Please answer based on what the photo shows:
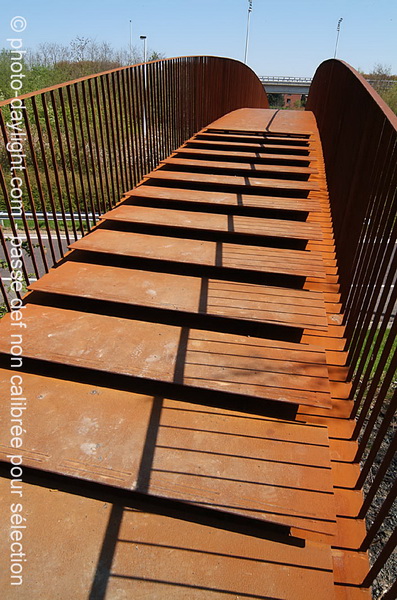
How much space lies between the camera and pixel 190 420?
80.2 inches

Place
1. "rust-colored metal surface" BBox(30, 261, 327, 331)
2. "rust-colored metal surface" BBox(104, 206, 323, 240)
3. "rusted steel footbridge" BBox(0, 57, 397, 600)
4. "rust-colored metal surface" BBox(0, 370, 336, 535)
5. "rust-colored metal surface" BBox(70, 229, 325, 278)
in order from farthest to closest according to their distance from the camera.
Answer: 1. "rust-colored metal surface" BBox(104, 206, 323, 240)
2. "rust-colored metal surface" BBox(70, 229, 325, 278)
3. "rust-colored metal surface" BBox(30, 261, 327, 331)
4. "rust-colored metal surface" BBox(0, 370, 336, 535)
5. "rusted steel footbridge" BBox(0, 57, 397, 600)

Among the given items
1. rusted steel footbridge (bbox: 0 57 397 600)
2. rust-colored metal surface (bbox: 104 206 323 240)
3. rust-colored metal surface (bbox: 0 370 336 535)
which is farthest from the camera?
rust-colored metal surface (bbox: 104 206 323 240)

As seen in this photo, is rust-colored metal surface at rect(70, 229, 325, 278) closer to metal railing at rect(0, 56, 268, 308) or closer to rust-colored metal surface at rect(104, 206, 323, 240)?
rust-colored metal surface at rect(104, 206, 323, 240)

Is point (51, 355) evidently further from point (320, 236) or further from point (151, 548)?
point (320, 236)

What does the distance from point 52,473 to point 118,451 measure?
0.30 meters

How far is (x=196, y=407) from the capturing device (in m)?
2.13

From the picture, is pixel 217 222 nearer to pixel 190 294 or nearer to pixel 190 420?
pixel 190 294

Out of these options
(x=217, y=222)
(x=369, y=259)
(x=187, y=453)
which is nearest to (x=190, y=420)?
(x=187, y=453)

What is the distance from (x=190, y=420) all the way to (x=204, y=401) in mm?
241

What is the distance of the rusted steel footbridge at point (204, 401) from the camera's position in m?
1.55

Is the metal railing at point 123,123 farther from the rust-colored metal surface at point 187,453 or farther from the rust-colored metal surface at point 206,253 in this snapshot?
the rust-colored metal surface at point 187,453

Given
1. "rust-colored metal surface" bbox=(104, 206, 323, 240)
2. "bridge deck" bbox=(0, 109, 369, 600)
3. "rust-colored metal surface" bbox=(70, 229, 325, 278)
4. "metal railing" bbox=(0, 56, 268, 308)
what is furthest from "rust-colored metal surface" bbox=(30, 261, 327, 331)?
"rust-colored metal surface" bbox=(104, 206, 323, 240)

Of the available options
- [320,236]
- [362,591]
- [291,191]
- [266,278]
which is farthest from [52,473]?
[291,191]

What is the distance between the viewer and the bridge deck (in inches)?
61.1
